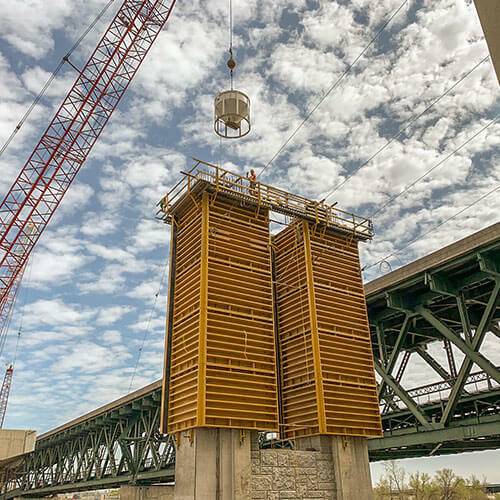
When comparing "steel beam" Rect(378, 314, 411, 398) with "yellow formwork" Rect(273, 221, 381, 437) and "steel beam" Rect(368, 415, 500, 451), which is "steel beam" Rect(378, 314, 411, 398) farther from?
"yellow formwork" Rect(273, 221, 381, 437)

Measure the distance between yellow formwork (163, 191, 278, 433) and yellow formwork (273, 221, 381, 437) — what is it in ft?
5.51

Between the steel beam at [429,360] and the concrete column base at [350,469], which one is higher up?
the steel beam at [429,360]

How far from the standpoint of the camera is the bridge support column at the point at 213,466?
15.4 m

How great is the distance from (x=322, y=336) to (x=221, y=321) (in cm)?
450

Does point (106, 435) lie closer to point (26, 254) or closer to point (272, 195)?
point (26, 254)

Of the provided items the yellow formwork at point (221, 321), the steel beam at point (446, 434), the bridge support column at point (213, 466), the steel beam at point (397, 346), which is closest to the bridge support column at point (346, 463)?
the yellow formwork at point (221, 321)

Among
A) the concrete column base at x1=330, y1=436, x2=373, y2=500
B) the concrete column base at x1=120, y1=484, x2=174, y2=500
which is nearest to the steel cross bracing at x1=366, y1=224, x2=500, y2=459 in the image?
the concrete column base at x1=330, y1=436, x2=373, y2=500

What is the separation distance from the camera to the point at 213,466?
51.5 ft

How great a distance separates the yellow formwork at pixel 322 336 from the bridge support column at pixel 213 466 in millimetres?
3278

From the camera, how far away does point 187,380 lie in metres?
16.9

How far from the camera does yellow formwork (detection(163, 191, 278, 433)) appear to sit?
16.5 metres

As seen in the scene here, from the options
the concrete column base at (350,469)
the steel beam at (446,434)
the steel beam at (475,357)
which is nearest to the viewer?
the concrete column base at (350,469)

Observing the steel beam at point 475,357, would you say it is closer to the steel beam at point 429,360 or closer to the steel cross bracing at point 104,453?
the steel beam at point 429,360

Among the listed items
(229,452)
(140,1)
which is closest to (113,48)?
(140,1)
